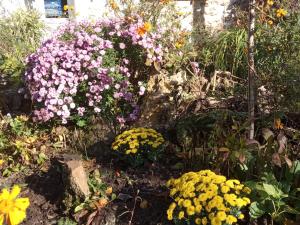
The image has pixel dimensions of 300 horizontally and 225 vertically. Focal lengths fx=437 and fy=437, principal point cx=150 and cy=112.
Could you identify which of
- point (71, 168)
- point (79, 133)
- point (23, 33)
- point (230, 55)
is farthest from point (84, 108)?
point (23, 33)

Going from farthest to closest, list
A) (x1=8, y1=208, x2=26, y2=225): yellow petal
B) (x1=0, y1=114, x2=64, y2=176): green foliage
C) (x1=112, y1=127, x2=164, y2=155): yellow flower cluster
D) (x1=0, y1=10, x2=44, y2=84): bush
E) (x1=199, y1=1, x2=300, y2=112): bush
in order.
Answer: (x1=0, y1=10, x2=44, y2=84): bush
(x1=199, y1=1, x2=300, y2=112): bush
(x1=0, y1=114, x2=64, y2=176): green foliage
(x1=112, y1=127, x2=164, y2=155): yellow flower cluster
(x1=8, y1=208, x2=26, y2=225): yellow petal

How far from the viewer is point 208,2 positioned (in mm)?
9320

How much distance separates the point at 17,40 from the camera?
784cm

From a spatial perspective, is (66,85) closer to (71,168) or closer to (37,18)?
(71,168)

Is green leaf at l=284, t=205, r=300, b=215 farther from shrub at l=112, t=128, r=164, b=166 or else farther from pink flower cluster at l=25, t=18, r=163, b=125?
pink flower cluster at l=25, t=18, r=163, b=125

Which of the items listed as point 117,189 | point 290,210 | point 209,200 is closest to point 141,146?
point 117,189

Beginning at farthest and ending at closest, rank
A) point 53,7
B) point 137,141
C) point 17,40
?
point 53,7
point 17,40
point 137,141

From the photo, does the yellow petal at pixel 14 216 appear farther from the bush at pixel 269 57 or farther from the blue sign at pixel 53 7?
the blue sign at pixel 53 7

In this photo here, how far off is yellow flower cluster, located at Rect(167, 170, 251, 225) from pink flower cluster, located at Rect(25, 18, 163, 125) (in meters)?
Result: 1.99

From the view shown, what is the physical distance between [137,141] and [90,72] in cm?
128

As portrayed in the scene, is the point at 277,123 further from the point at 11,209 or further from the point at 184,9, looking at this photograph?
the point at 184,9

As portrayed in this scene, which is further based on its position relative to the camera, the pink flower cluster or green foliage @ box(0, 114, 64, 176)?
the pink flower cluster

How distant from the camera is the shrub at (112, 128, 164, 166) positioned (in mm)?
3869

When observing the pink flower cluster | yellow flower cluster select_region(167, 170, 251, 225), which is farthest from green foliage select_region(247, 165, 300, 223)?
the pink flower cluster
